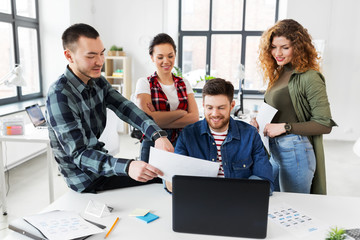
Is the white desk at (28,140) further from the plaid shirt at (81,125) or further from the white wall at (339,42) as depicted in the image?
the white wall at (339,42)

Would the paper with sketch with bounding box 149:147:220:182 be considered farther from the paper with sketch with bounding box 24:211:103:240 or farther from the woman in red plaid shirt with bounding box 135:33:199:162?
the woman in red plaid shirt with bounding box 135:33:199:162

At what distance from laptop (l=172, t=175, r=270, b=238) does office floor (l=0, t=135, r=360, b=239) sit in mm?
1998

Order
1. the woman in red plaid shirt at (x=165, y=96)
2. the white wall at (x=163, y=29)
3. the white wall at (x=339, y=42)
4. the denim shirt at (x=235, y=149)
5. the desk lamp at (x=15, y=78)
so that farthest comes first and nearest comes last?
the white wall at (x=339, y=42)
the white wall at (x=163, y=29)
the desk lamp at (x=15, y=78)
the woman in red plaid shirt at (x=165, y=96)
the denim shirt at (x=235, y=149)

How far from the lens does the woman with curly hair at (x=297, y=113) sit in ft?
5.91

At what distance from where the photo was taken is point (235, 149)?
1709 mm

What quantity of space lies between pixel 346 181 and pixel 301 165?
2469 millimetres

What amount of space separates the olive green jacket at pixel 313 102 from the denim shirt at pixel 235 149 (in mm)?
351

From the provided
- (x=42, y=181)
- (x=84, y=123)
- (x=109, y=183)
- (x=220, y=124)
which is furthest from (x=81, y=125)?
(x=42, y=181)

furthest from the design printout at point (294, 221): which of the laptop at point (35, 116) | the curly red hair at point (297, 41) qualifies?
the laptop at point (35, 116)

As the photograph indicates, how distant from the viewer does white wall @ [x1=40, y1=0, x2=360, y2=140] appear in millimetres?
5215

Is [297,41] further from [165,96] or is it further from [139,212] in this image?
[139,212]

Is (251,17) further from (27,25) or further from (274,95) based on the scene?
(274,95)

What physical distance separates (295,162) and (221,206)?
831mm

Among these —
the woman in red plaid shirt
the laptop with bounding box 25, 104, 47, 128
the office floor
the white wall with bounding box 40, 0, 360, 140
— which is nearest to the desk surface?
the laptop with bounding box 25, 104, 47, 128
